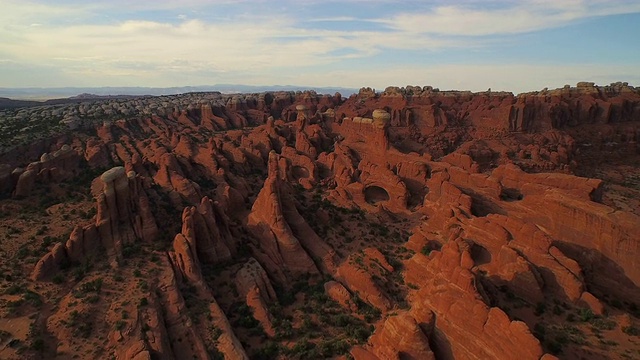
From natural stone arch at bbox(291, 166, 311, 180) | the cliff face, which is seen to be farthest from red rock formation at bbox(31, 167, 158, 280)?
natural stone arch at bbox(291, 166, 311, 180)

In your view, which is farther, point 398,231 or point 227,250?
point 398,231

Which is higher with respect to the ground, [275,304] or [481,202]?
[481,202]

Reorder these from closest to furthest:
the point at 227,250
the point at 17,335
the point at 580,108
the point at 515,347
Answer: the point at 515,347 < the point at 17,335 < the point at 227,250 < the point at 580,108

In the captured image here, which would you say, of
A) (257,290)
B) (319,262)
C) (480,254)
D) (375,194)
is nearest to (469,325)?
(480,254)

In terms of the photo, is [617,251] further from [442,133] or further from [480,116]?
[480,116]

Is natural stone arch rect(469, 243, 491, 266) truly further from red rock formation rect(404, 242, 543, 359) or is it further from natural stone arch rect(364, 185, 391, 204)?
natural stone arch rect(364, 185, 391, 204)

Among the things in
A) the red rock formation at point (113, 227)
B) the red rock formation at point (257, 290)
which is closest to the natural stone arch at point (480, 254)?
the red rock formation at point (257, 290)

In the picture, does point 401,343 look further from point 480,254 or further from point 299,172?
point 299,172

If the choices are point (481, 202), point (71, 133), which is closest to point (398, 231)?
point (481, 202)

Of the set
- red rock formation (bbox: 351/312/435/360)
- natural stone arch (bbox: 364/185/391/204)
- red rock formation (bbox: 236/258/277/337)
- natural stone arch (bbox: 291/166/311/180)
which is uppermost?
natural stone arch (bbox: 291/166/311/180)

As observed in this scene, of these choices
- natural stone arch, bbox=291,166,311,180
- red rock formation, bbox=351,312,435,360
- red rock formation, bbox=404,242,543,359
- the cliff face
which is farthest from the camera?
natural stone arch, bbox=291,166,311,180
